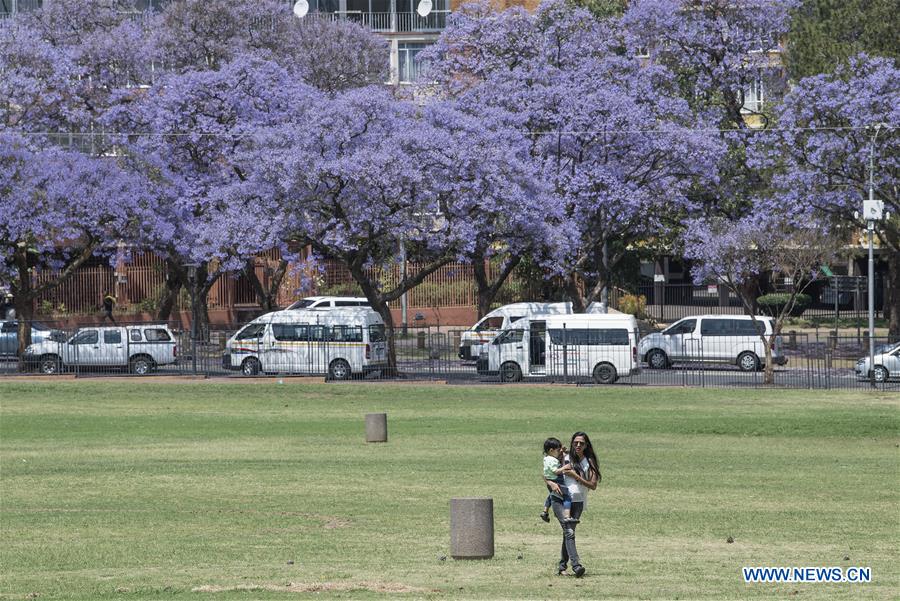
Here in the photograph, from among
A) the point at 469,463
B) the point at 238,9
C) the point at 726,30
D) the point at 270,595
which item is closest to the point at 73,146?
the point at 238,9

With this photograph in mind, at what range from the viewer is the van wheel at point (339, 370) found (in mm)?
46250

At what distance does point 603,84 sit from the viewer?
55531 millimetres

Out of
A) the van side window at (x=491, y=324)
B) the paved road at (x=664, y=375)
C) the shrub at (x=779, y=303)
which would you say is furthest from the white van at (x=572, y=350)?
the shrub at (x=779, y=303)

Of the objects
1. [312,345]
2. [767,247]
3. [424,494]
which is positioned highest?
[767,247]

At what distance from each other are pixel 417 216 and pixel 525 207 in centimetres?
365

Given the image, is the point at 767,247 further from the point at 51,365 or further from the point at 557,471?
the point at 557,471

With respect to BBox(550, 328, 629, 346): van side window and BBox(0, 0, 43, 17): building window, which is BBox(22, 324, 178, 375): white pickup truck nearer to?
BBox(550, 328, 629, 346): van side window

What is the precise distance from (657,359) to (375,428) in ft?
70.5

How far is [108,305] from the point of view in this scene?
Result: 61.4 meters

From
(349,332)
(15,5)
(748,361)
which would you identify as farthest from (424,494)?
(15,5)

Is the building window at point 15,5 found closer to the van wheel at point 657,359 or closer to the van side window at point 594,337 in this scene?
the van wheel at point 657,359

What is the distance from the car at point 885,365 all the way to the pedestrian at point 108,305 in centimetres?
3002

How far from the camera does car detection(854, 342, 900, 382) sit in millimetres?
45156

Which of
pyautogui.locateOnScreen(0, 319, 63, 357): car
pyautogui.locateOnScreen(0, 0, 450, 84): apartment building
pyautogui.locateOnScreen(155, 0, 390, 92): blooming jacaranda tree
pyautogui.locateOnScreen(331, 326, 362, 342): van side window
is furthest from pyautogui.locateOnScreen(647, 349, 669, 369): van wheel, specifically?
pyautogui.locateOnScreen(0, 0, 450, 84): apartment building
